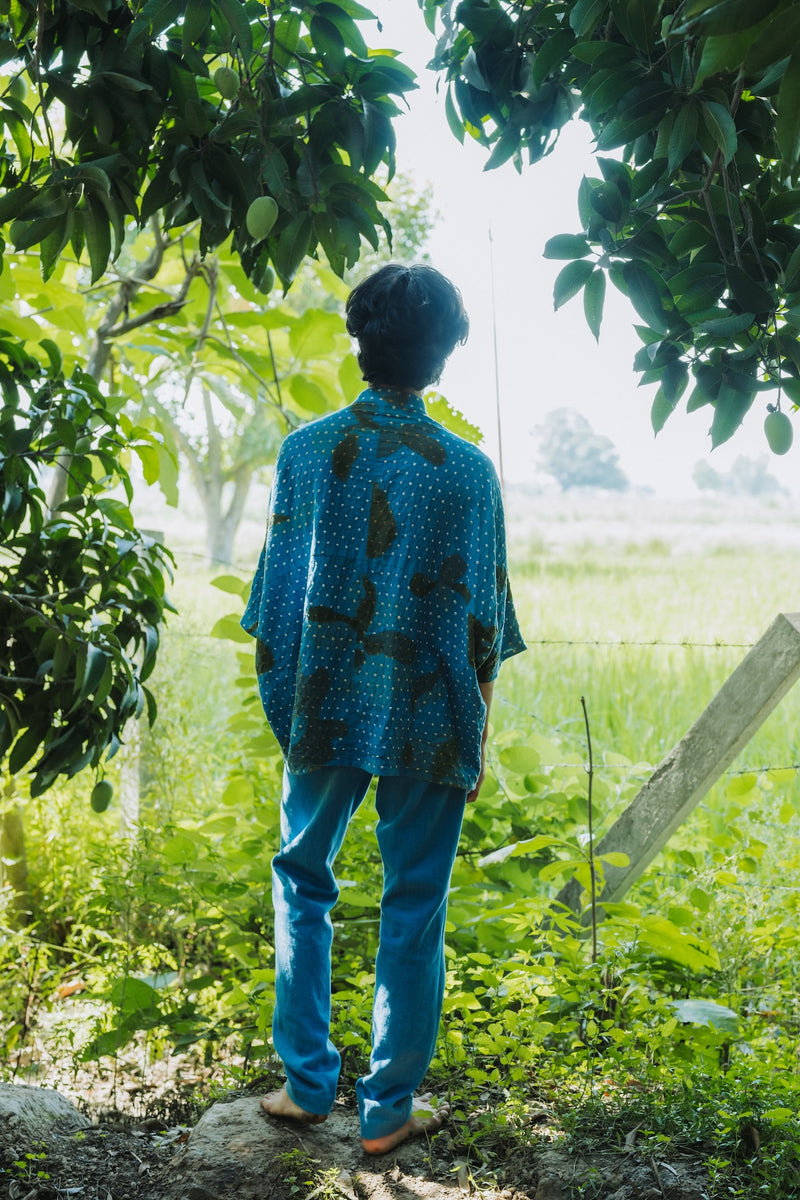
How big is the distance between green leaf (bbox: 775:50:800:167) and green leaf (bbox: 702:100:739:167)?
30 cm

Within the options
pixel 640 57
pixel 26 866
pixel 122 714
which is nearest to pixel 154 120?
pixel 640 57

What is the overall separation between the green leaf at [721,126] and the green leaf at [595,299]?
0.64ft

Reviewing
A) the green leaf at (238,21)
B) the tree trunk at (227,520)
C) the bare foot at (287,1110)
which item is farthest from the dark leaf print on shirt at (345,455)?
the tree trunk at (227,520)

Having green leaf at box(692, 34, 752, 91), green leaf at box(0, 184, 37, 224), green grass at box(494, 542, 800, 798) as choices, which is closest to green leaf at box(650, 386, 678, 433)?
green leaf at box(692, 34, 752, 91)

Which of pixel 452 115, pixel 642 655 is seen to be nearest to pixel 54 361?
pixel 452 115

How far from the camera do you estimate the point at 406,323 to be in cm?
143

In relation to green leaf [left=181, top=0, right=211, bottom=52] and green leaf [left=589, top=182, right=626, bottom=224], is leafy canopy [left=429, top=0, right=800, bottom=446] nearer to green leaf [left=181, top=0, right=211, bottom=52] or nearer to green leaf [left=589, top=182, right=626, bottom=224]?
green leaf [left=589, top=182, right=626, bottom=224]

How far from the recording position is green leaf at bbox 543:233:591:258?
44.6 inches

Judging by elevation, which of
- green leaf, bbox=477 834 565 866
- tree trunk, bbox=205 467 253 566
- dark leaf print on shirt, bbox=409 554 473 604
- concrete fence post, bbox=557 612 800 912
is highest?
tree trunk, bbox=205 467 253 566

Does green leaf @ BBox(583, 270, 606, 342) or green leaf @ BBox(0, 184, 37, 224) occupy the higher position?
green leaf @ BBox(0, 184, 37, 224)

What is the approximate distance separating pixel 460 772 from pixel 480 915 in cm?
78

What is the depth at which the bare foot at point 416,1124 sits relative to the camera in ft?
4.76

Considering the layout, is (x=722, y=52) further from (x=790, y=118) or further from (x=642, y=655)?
(x=642, y=655)

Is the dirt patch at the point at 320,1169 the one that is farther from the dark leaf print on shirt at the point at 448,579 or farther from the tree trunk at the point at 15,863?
the tree trunk at the point at 15,863
